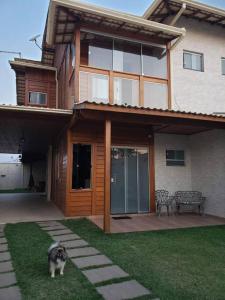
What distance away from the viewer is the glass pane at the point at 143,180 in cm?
931

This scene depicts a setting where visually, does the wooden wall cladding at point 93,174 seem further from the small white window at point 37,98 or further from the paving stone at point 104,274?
the small white window at point 37,98

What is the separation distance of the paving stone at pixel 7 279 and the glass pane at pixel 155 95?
647cm

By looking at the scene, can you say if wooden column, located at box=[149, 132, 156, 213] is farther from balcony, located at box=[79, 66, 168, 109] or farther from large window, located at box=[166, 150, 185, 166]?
balcony, located at box=[79, 66, 168, 109]

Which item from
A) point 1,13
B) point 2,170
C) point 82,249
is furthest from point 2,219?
point 1,13

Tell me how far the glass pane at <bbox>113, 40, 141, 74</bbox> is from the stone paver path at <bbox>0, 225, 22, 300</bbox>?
638 cm

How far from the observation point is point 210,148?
9.23 m

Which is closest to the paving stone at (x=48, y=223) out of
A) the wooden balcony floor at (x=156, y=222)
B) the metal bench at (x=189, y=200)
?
the wooden balcony floor at (x=156, y=222)

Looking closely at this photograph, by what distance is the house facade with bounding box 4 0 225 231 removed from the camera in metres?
7.89

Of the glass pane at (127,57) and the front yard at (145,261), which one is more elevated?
the glass pane at (127,57)

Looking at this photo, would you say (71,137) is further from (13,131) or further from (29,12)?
(29,12)

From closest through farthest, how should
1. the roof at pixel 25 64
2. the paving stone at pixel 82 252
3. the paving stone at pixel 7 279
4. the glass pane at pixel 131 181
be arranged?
the paving stone at pixel 7 279
the paving stone at pixel 82 252
the glass pane at pixel 131 181
the roof at pixel 25 64

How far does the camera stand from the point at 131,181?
923 cm

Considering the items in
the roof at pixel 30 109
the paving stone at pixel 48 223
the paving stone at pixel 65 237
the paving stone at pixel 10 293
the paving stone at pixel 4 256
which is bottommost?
the paving stone at pixel 10 293

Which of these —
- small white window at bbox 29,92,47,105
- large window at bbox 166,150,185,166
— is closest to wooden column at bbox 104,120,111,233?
large window at bbox 166,150,185,166
